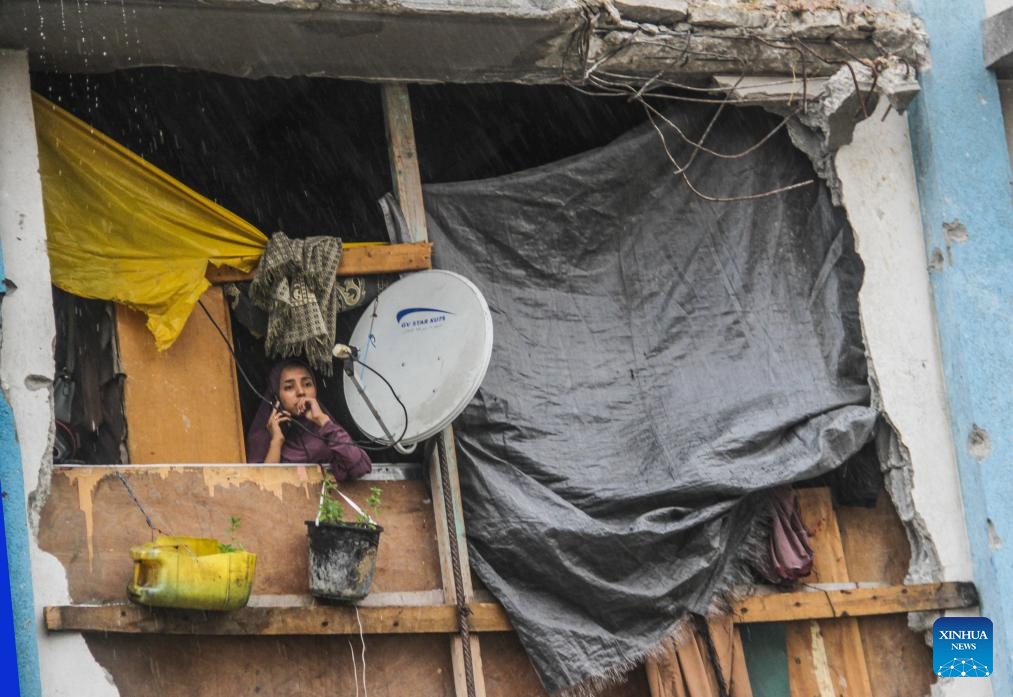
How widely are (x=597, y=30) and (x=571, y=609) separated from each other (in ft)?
9.99

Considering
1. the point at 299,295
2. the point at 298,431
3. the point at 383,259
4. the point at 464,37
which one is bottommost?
the point at 298,431

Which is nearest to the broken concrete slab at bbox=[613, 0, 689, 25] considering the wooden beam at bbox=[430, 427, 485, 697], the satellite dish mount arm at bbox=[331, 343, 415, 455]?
the satellite dish mount arm at bbox=[331, 343, 415, 455]

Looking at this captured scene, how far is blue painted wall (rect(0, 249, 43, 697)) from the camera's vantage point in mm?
6109

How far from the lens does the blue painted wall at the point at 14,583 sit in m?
6.11

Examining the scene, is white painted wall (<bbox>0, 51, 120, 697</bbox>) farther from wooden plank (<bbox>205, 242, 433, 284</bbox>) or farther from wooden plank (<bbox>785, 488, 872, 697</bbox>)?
wooden plank (<bbox>785, 488, 872, 697</bbox>)

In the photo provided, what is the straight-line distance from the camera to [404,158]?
26.3 feet

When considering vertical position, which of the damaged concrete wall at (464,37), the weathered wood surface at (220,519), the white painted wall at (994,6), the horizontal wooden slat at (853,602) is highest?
the white painted wall at (994,6)

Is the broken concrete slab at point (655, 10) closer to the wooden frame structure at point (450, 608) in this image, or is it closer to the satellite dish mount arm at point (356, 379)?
the wooden frame structure at point (450, 608)

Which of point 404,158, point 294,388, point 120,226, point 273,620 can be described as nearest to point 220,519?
point 273,620

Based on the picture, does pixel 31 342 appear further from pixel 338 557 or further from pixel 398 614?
pixel 398 614

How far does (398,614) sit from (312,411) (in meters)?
1.11

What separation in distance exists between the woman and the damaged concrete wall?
1606 millimetres

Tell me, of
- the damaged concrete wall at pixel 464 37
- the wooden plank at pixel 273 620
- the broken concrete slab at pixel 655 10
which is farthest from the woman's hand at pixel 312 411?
the broken concrete slab at pixel 655 10

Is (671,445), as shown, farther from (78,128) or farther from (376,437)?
(78,128)
